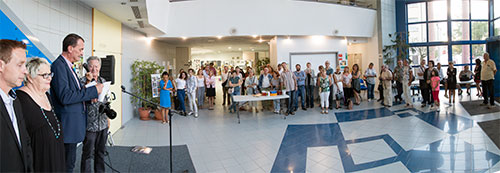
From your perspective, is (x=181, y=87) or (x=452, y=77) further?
(x=452, y=77)

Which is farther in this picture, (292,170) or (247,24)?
(247,24)

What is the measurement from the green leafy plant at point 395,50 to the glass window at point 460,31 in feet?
11.9

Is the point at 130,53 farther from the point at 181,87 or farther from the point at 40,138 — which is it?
the point at 40,138

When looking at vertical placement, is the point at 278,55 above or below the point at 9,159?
above

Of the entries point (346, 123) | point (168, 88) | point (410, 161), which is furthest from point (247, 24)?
point (410, 161)

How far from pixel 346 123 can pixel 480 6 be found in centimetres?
1293

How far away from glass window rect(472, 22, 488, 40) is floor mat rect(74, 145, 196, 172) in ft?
53.7

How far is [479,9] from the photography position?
1283 cm

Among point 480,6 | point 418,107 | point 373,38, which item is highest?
point 480,6

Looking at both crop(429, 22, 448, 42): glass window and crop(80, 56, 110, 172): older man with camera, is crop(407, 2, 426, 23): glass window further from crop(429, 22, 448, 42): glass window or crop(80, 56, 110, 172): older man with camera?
crop(80, 56, 110, 172): older man with camera

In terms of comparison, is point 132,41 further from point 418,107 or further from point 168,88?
point 418,107

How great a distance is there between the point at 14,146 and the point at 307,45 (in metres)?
9.86

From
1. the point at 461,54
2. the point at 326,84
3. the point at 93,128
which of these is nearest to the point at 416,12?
the point at 461,54

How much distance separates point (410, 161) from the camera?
362 centimetres
